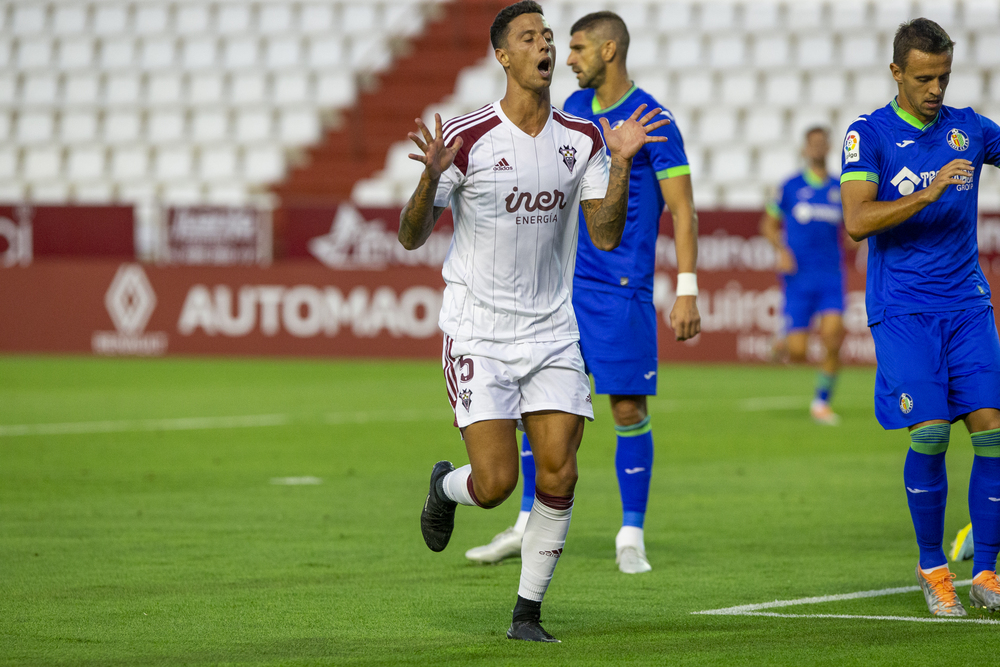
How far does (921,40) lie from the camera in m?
5.74

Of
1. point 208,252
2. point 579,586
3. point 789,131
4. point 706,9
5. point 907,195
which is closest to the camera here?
point 907,195

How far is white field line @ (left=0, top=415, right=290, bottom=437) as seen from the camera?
12.8 meters

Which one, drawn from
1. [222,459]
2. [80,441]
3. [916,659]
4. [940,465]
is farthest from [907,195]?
[80,441]

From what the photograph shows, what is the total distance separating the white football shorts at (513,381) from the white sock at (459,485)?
0.89 feet

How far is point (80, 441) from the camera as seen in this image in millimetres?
12070

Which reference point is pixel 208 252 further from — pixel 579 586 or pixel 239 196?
pixel 579 586

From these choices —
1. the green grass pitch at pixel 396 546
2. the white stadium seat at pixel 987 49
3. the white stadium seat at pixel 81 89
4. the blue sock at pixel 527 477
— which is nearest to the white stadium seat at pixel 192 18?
the white stadium seat at pixel 81 89

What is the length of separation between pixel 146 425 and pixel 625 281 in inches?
287

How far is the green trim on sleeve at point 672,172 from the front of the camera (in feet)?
23.2

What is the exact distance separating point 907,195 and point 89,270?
57.0 ft

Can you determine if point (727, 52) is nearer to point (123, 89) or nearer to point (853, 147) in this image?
point (123, 89)

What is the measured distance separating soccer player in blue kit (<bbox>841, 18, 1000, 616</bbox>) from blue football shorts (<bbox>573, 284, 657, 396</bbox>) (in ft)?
4.79

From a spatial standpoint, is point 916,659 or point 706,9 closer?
point 916,659

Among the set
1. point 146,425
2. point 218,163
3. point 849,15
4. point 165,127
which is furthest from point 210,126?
point 146,425
